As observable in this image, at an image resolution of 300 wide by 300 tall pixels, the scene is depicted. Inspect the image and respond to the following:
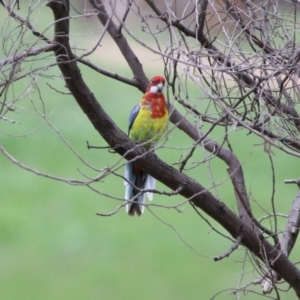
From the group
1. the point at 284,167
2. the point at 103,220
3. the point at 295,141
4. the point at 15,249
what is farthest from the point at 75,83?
the point at 284,167

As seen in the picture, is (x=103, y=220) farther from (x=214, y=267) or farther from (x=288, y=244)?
(x=288, y=244)

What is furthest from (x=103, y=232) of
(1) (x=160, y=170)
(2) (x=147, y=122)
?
(1) (x=160, y=170)

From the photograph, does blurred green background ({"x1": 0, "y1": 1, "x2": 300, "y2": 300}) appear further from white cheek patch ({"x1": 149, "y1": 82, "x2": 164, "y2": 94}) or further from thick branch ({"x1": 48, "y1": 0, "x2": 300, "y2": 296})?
thick branch ({"x1": 48, "y1": 0, "x2": 300, "y2": 296})

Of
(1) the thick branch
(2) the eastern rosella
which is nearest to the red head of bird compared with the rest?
(2) the eastern rosella

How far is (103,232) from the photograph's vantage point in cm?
→ 863

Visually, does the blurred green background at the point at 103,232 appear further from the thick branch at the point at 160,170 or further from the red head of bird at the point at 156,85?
the thick branch at the point at 160,170

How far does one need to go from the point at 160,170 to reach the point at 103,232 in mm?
5915

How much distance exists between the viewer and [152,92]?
376cm

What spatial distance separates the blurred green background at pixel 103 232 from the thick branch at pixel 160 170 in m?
2.99

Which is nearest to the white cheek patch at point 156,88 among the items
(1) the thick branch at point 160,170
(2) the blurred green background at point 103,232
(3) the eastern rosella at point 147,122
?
(3) the eastern rosella at point 147,122

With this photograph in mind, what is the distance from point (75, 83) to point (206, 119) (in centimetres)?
70

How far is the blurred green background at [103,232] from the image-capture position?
7359 millimetres

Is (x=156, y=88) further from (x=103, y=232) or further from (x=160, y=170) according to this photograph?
(x=103, y=232)

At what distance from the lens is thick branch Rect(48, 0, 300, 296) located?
8.29 feet
